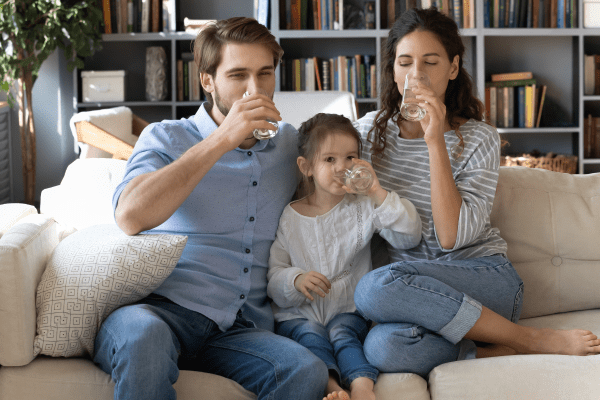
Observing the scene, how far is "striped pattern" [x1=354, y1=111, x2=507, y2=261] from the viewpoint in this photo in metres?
1.48

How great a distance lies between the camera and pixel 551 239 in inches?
66.8

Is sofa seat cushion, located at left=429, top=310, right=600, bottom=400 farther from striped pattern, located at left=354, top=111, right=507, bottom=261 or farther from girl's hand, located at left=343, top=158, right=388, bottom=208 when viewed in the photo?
girl's hand, located at left=343, top=158, right=388, bottom=208

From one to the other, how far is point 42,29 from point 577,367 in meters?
3.44

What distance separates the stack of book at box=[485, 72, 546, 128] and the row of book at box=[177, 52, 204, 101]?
6.91ft

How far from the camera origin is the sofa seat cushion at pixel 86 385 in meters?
1.21

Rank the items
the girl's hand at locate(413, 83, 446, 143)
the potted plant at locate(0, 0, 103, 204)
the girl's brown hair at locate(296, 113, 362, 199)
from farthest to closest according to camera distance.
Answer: the potted plant at locate(0, 0, 103, 204), the girl's brown hair at locate(296, 113, 362, 199), the girl's hand at locate(413, 83, 446, 143)

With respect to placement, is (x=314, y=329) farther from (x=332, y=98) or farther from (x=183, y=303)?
(x=332, y=98)

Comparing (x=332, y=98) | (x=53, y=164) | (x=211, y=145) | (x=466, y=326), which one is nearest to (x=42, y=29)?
(x=53, y=164)

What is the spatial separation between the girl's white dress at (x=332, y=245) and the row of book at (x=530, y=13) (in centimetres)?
322

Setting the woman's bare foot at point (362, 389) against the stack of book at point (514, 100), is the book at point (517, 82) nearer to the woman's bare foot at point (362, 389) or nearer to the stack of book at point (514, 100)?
the stack of book at point (514, 100)

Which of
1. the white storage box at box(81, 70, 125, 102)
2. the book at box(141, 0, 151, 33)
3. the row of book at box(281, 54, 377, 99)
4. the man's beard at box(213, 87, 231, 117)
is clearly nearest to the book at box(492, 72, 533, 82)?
the row of book at box(281, 54, 377, 99)

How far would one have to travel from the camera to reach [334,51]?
14.8 feet

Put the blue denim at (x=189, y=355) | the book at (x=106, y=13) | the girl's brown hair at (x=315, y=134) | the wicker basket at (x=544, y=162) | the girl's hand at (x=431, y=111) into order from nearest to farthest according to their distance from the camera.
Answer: the blue denim at (x=189, y=355)
the girl's hand at (x=431, y=111)
the girl's brown hair at (x=315, y=134)
the wicker basket at (x=544, y=162)
the book at (x=106, y=13)

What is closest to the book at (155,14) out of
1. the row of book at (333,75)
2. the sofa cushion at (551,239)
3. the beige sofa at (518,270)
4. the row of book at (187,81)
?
the row of book at (187,81)
